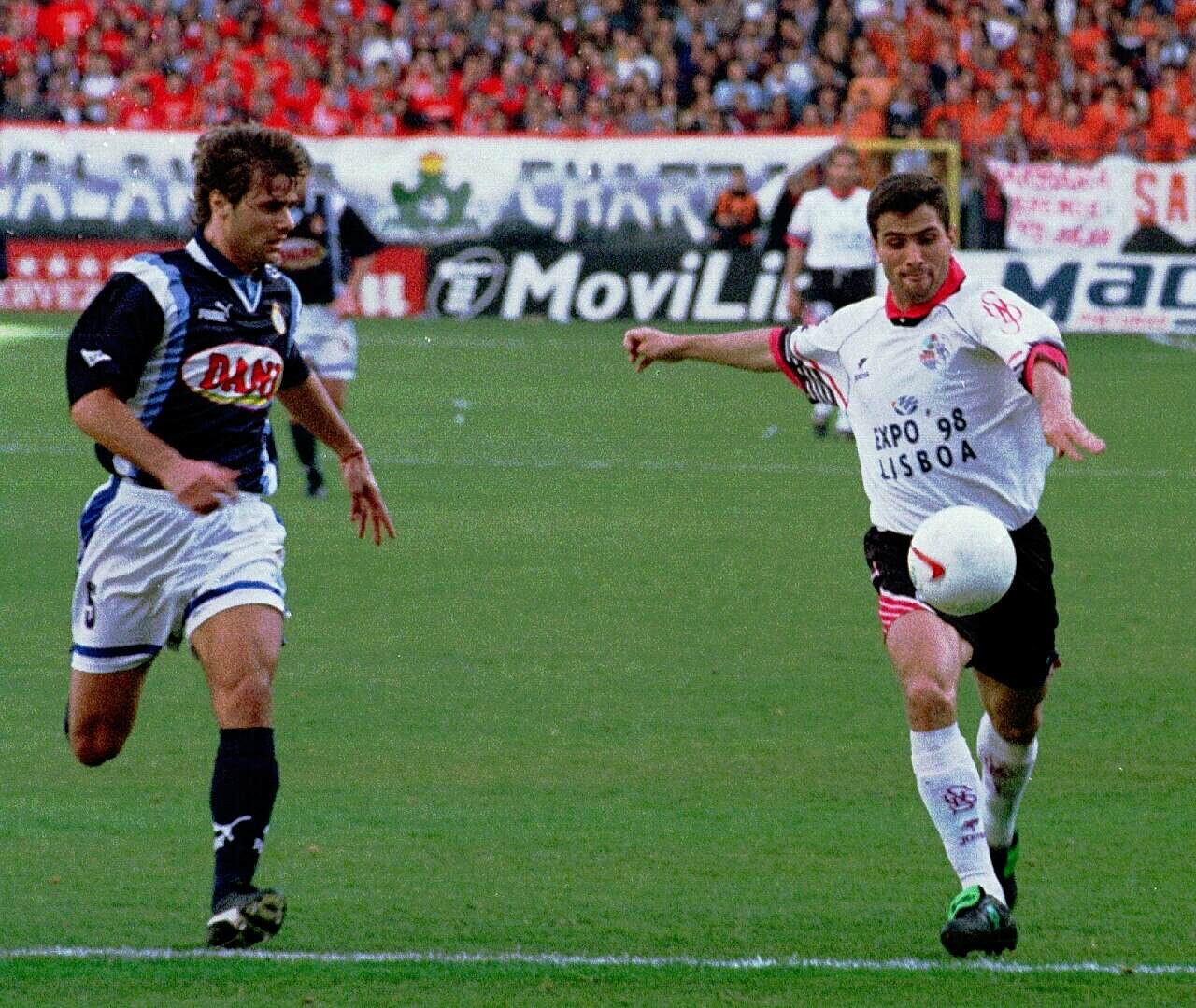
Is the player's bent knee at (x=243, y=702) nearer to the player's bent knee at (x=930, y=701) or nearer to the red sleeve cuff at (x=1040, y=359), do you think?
the player's bent knee at (x=930, y=701)

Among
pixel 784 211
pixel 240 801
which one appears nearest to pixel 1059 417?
pixel 240 801

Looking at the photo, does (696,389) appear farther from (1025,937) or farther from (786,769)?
(1025,937)

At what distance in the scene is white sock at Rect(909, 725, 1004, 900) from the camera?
18.5ft

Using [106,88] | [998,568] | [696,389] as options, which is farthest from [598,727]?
[106,88]

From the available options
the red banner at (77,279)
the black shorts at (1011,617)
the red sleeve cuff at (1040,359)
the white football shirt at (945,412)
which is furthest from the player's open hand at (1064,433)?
the red banner at (77,279)

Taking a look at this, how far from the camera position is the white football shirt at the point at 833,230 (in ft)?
60.2

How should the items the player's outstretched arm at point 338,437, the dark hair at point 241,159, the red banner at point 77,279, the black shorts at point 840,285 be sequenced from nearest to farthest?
the dark hair at point 241,159
the player's outstretched arm at point 338,437
the black shorts at point 840,285
the red banner at point 77,279

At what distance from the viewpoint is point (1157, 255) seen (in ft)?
84.6

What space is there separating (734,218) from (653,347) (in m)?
20.2

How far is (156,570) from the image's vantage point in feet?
19.2

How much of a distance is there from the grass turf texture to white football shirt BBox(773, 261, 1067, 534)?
3.51ft

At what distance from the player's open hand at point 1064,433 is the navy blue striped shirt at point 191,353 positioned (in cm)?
199

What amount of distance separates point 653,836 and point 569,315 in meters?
20.4

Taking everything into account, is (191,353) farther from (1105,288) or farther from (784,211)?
(1105,288)
